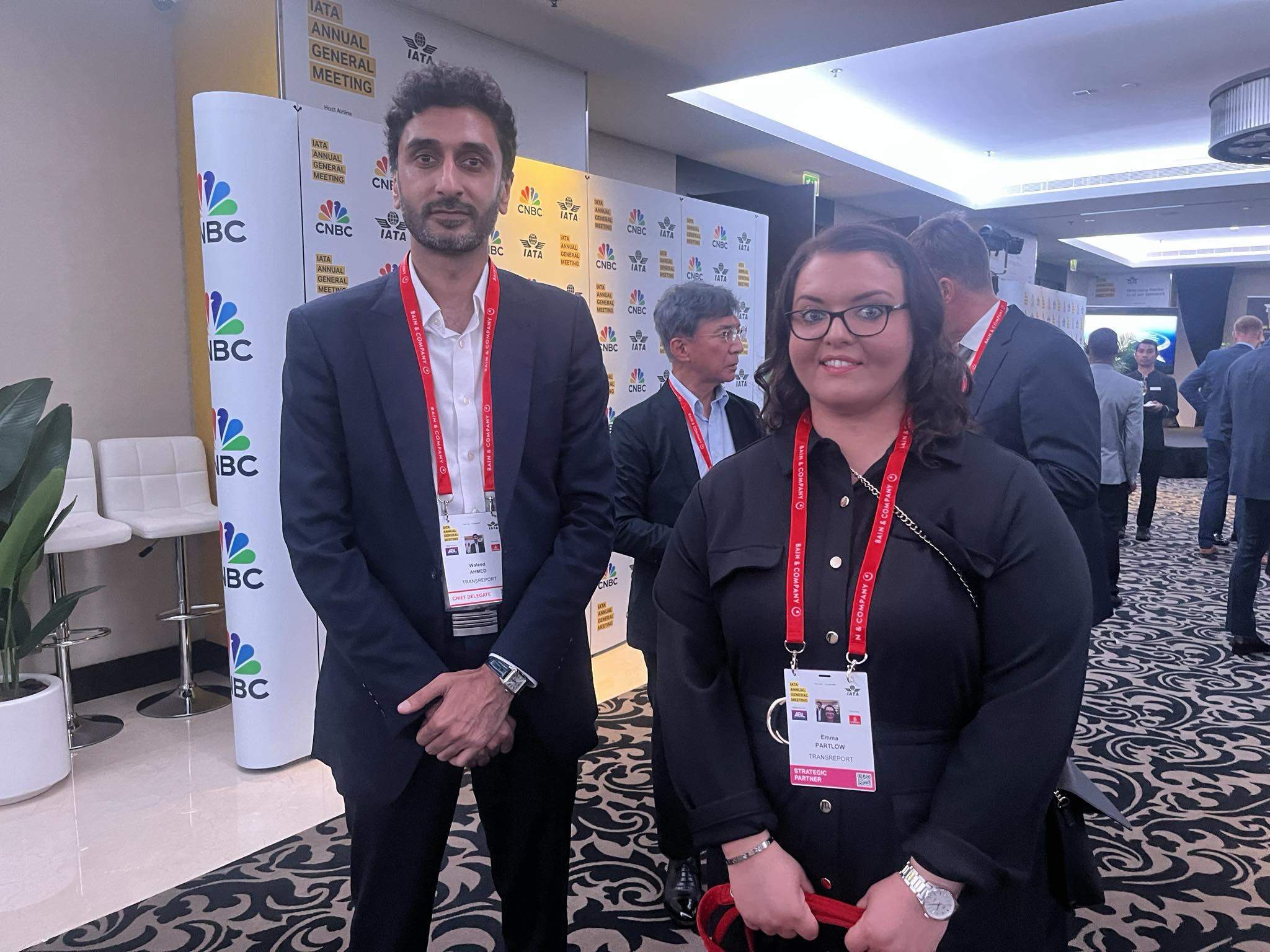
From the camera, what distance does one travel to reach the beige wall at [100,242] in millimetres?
3820

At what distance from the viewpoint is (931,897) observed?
3.62 feet

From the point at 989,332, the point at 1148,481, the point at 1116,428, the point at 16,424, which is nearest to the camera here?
the point at 989,332

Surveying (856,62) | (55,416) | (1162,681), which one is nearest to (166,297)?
(55,416)

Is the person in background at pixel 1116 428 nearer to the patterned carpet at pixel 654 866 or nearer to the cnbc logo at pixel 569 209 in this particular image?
the patterned carpet at pixel 654 866

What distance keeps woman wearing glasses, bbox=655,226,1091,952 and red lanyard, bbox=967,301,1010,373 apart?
3.06 ft

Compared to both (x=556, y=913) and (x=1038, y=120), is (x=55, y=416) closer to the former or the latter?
(x=556, y=913)

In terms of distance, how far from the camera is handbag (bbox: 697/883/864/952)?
1146 millimetres

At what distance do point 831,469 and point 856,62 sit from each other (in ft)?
19.3

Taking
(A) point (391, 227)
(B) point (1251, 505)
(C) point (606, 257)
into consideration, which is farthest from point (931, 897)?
(B) point (1251, 505)

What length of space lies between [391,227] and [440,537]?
8.40ft

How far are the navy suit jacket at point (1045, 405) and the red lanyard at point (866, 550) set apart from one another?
97 centimetres

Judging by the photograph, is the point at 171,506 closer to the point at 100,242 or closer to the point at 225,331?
the point at 100,242

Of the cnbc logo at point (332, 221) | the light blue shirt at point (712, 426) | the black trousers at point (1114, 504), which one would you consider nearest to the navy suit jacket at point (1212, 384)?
the black trousers at point (1114, 504)

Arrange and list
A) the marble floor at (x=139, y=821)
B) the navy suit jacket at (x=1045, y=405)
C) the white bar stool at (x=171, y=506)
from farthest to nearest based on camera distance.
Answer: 1. the white bar stool at (x=171, y=506)
2. the marble floor at (x=139, y=821)
3. the navy suit jacket at (x=1045, y=405)
